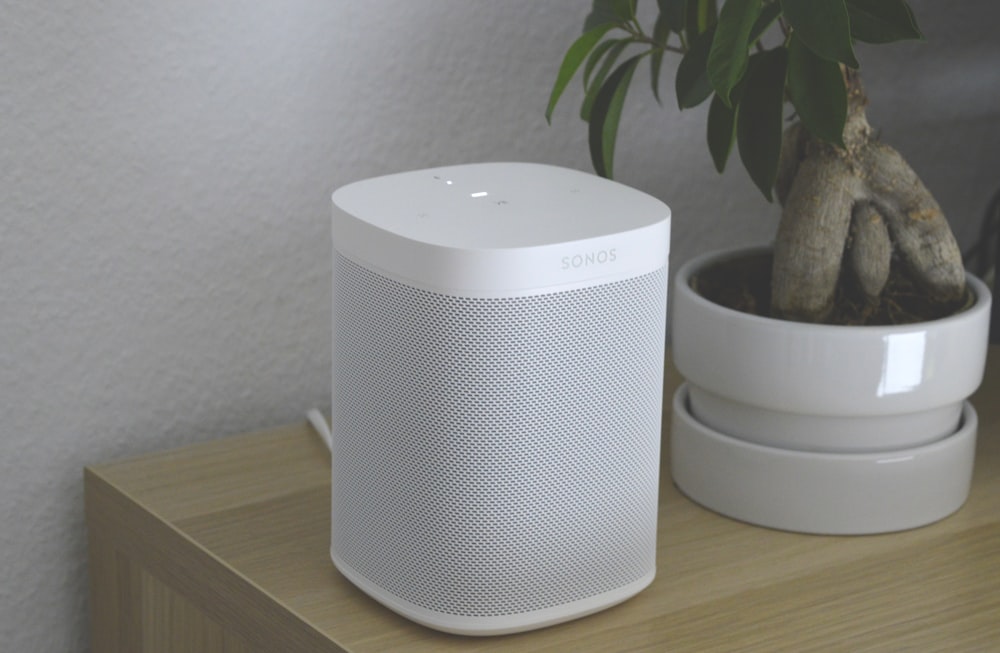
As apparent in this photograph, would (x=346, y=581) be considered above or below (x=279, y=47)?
below

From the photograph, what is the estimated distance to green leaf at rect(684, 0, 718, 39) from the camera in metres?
0.78

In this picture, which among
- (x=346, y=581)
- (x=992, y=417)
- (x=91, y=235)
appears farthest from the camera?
(x=992, y=417)

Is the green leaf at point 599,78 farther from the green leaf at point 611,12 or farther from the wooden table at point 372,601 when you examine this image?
the wooden table at point 372,601

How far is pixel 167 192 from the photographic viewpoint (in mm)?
831

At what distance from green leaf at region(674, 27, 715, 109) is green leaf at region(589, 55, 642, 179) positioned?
4.3 inches

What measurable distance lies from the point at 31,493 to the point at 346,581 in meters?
0.28

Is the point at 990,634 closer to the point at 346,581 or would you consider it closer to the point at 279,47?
the point at 346,581

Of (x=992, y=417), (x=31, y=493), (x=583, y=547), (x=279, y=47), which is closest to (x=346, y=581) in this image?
(x=583, y=547)

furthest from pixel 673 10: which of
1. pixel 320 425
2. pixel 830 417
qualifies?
pixel 320 425

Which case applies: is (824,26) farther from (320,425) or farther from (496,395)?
(320,425)

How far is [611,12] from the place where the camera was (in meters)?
0.80

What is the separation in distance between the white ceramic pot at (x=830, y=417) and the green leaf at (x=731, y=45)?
0.63ft

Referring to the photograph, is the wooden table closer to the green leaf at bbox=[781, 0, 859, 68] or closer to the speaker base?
the speaker base

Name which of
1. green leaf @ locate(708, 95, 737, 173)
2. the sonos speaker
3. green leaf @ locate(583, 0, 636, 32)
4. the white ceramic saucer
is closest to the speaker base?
the sonos speaker
